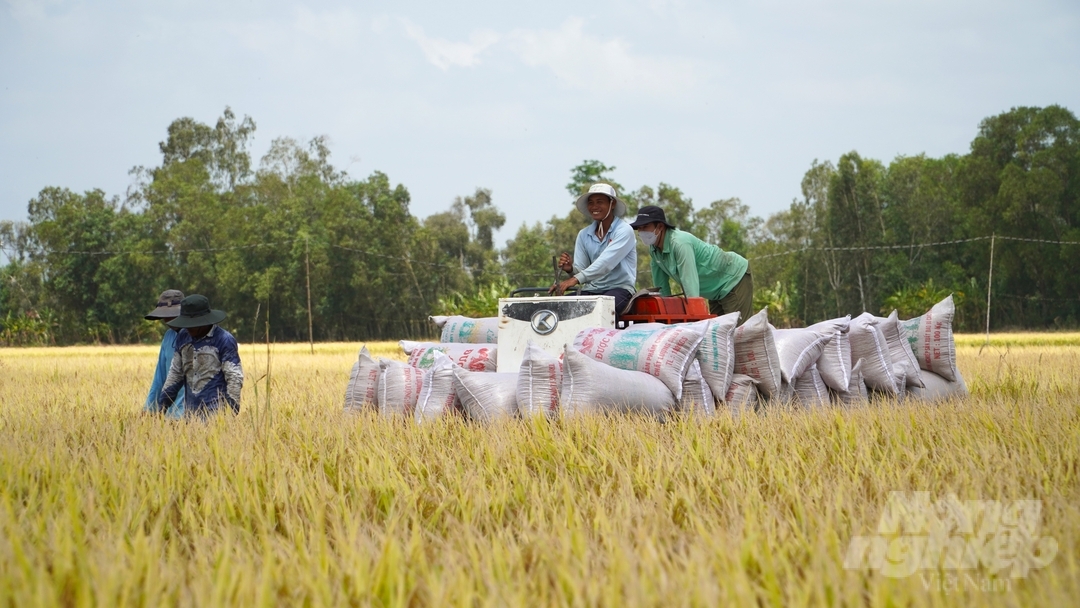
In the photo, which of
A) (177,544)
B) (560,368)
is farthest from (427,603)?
(560,368)

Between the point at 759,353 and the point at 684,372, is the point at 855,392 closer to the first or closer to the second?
the point at 759,353

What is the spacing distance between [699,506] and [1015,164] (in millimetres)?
34217

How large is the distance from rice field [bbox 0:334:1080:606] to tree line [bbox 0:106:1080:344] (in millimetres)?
27696

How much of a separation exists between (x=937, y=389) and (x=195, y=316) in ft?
14.2

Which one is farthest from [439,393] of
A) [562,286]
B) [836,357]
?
[836,357]

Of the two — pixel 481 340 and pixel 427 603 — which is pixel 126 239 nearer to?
pixel 481 340

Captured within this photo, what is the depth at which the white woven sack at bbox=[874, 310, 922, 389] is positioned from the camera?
5.71 meters

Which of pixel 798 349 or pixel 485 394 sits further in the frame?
pixel 798 349

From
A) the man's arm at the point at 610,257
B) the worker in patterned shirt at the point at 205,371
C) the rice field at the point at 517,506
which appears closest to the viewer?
the rice field at the point at 517,506

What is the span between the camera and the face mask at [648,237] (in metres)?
5.84

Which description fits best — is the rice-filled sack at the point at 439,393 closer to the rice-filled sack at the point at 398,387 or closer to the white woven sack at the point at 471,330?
the rice-filled sack at the point at 398,387

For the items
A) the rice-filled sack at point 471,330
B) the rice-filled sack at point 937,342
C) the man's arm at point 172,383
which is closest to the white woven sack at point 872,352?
the rice-filled sack at point 937,342

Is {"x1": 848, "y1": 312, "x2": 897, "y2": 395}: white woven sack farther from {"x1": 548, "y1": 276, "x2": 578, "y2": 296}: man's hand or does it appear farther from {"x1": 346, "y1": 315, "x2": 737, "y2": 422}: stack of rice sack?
{"x1": 548, "y1": 276, "x2": 578, "y2": 296}: man's hand

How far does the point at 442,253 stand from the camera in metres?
42.2
